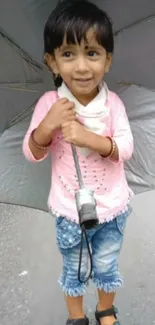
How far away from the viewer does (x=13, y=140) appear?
7.45 feet

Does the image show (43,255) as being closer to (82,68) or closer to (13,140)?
(13,140)

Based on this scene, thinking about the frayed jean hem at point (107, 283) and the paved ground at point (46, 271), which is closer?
the frayed jean hem at point (107, 283)

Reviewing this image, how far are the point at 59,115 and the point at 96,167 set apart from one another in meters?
0.24

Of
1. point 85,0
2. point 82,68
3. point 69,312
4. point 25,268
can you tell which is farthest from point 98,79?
point 25,268

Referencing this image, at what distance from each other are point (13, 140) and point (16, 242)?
0.95 metres

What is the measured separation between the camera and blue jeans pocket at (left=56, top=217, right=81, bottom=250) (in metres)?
2.15

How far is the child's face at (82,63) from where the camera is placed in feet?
6.36

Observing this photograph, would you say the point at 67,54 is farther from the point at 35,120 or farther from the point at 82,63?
the point at 35,120

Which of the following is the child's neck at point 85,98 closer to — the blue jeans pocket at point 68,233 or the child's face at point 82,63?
the child's face at point 82,63

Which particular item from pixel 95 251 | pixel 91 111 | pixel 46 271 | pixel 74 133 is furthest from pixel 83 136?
pixel 46 271

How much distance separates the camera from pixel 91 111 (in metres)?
2.06

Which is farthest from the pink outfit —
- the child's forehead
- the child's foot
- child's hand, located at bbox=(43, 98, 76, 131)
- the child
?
the child's foot

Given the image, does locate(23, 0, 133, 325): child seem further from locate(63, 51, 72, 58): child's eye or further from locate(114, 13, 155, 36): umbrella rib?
locate(114, 13, 155, 36): umbrella rib

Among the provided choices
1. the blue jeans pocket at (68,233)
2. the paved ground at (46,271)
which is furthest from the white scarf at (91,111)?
the paved ground at (46,271)
